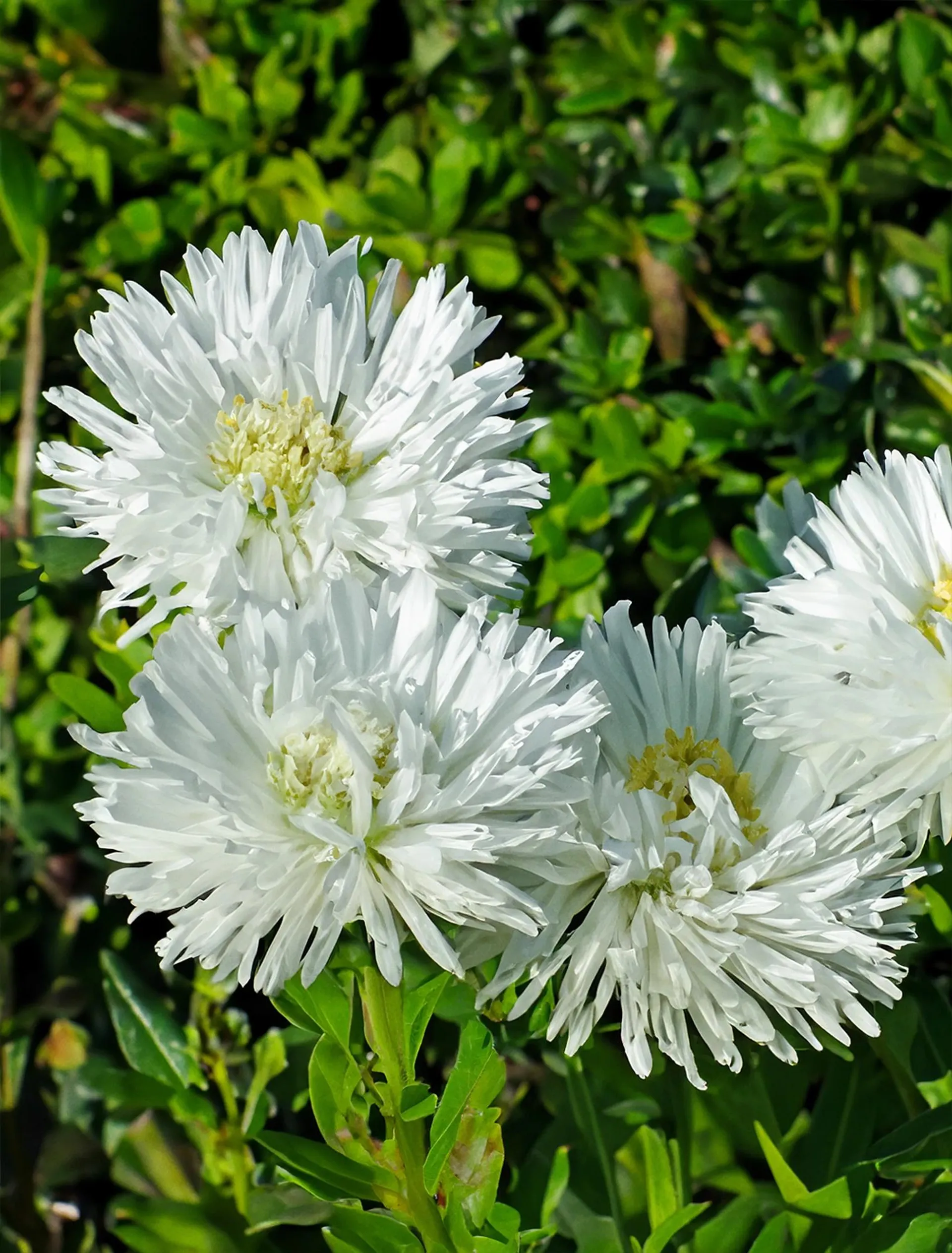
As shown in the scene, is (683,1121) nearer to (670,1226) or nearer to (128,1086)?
(670,1226)

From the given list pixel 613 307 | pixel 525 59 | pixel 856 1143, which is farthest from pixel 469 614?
pixel 525 59

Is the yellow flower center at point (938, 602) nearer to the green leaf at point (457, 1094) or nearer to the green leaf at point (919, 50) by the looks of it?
the green leaf at point (457, 1094)

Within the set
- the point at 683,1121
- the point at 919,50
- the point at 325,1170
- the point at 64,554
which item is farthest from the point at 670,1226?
the point at 919,50

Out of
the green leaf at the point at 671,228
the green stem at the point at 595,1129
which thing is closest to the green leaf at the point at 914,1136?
the green stem at the point at 595,1129

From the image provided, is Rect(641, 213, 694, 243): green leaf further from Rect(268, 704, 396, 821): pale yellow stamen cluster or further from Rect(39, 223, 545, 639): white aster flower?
Rect(268, 704, 396, 821): pale yellow stamen cluster

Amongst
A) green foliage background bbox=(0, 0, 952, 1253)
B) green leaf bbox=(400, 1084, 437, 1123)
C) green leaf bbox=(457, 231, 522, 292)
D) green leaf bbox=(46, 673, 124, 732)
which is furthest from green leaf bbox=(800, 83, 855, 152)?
green leaf bbox=(400, 1084, 437, 1123)
